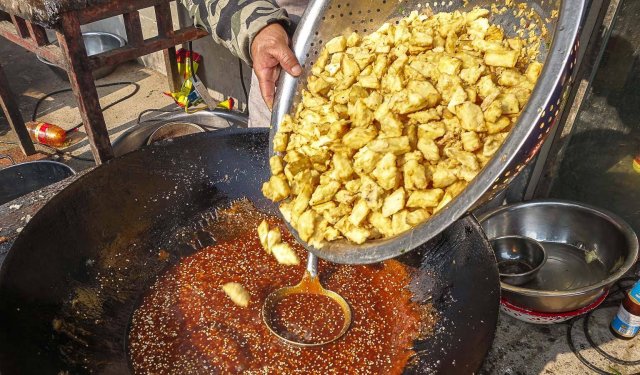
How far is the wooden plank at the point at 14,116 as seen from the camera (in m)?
3.27

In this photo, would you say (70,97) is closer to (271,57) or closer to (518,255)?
(271,57)

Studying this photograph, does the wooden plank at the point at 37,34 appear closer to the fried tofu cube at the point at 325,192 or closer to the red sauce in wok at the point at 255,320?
the red sauce in wok at the point at 255,320

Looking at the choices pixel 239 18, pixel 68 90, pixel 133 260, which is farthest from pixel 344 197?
pixel 68 90

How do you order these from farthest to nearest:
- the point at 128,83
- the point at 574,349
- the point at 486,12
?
the point at 128,83 → the point at 574,349 → the point at 486,12

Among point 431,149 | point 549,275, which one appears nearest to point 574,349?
point 549,275

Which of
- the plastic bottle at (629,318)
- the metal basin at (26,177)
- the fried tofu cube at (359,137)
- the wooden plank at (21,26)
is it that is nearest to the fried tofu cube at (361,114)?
the fried tofu cube at (359,137)

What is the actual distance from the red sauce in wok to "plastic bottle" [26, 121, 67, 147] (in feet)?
7.54

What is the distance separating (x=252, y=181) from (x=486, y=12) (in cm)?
118

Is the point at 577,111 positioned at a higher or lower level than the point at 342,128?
lower

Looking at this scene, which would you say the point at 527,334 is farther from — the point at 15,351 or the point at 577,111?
the point at 15,351

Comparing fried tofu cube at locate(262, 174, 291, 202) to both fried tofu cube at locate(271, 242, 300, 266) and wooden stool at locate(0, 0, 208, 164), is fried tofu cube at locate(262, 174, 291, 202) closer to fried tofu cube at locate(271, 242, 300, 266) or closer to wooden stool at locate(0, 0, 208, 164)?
fried tofu cube at locate(271, 242, 300, 266)

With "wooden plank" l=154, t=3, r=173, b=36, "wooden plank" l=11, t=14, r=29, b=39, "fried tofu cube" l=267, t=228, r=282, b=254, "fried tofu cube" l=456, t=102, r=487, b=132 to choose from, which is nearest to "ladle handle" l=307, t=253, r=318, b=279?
"fried tofu cube" l=267, t=228, r=282, b=254

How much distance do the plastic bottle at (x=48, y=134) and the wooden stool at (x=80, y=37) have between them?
110 cm

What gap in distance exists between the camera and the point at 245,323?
1.69 meters
